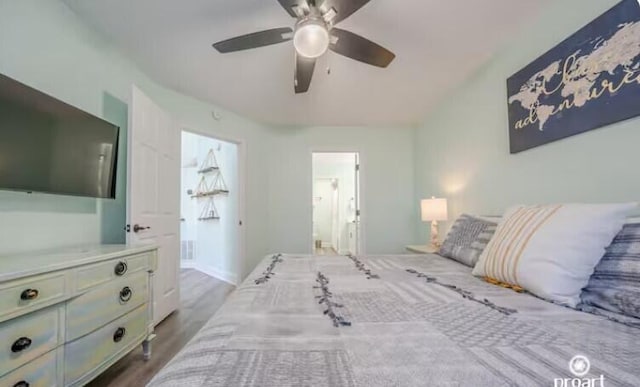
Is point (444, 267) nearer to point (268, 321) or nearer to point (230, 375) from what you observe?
point (268, 321)

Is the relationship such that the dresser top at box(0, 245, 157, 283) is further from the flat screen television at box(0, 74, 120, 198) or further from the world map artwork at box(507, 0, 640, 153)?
the world map artwork at box(507, 0, 640, 153)

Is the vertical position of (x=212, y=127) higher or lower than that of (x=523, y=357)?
higher

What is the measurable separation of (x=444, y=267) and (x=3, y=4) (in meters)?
2.79

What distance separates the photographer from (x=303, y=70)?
2.11m

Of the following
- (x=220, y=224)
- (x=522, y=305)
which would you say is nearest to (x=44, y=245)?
(x=522, y=305)

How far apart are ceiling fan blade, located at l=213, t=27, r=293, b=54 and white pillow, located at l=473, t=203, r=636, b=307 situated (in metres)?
1.61

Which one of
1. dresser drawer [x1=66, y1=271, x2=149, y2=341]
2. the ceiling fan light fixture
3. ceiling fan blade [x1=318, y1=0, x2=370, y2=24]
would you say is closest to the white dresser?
dresser drawer [x1=66, y1=271, x2=149, y2=341]

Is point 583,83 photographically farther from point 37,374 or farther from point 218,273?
point 218,273

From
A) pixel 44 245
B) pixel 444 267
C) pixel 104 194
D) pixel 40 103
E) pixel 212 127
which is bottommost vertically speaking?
pixel 444 267

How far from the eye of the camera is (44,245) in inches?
65.6

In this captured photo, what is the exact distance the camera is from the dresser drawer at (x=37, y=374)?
3.50 ft

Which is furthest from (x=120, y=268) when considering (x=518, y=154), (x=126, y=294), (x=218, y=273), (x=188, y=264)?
(x=188, y=264)

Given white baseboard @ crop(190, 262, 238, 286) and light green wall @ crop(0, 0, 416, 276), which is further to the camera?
white baseboard @ crop(190, 262, 238, 286)

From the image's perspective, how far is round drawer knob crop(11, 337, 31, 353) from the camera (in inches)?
42.3
